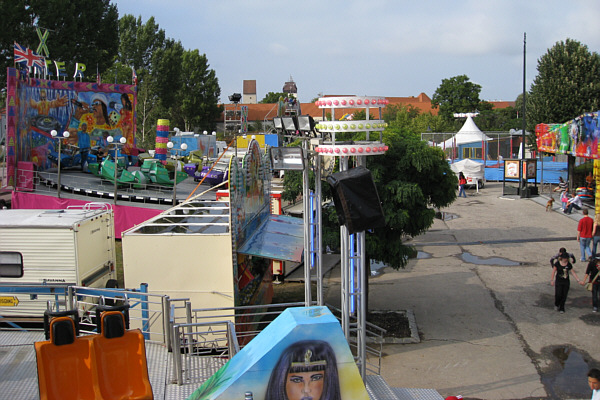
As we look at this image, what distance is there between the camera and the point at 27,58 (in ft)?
76.4

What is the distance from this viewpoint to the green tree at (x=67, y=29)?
4019 cm

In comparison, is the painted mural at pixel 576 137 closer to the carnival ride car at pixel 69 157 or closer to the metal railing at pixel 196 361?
the metal railing at pixel 196 361

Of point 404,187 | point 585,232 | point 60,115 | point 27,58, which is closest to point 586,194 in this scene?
point 585,232

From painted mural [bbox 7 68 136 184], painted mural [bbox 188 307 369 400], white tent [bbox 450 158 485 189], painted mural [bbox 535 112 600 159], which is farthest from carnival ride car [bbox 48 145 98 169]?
white tent [bbox 450 158 485 189]

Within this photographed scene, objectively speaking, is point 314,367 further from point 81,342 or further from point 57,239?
point 57,239

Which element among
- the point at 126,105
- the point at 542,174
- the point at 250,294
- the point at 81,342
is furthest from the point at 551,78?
the point at 81,342

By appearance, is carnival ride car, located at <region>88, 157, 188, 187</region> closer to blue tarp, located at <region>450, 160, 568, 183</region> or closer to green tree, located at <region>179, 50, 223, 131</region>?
blue tarp, located at <region>450, 160, 568, 183</region>

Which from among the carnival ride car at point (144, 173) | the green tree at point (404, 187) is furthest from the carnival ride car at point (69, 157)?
the green tree at point (404, 187)

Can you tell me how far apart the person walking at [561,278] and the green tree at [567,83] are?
3113 centimetres

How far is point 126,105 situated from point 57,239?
17337 mm

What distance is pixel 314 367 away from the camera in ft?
14.0

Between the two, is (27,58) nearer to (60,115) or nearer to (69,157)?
(60,115)

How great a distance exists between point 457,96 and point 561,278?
91.1 meters

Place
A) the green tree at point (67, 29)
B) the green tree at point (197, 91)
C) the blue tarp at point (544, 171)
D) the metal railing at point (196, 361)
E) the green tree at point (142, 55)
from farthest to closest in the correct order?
1. the green tree at point (197, 91)
2. the green tree at point (142, 55)
3. the green tree at point (67, 29)
4. the blue tarp at point (544, 171)
5. the metal railing at point (196, 361)
